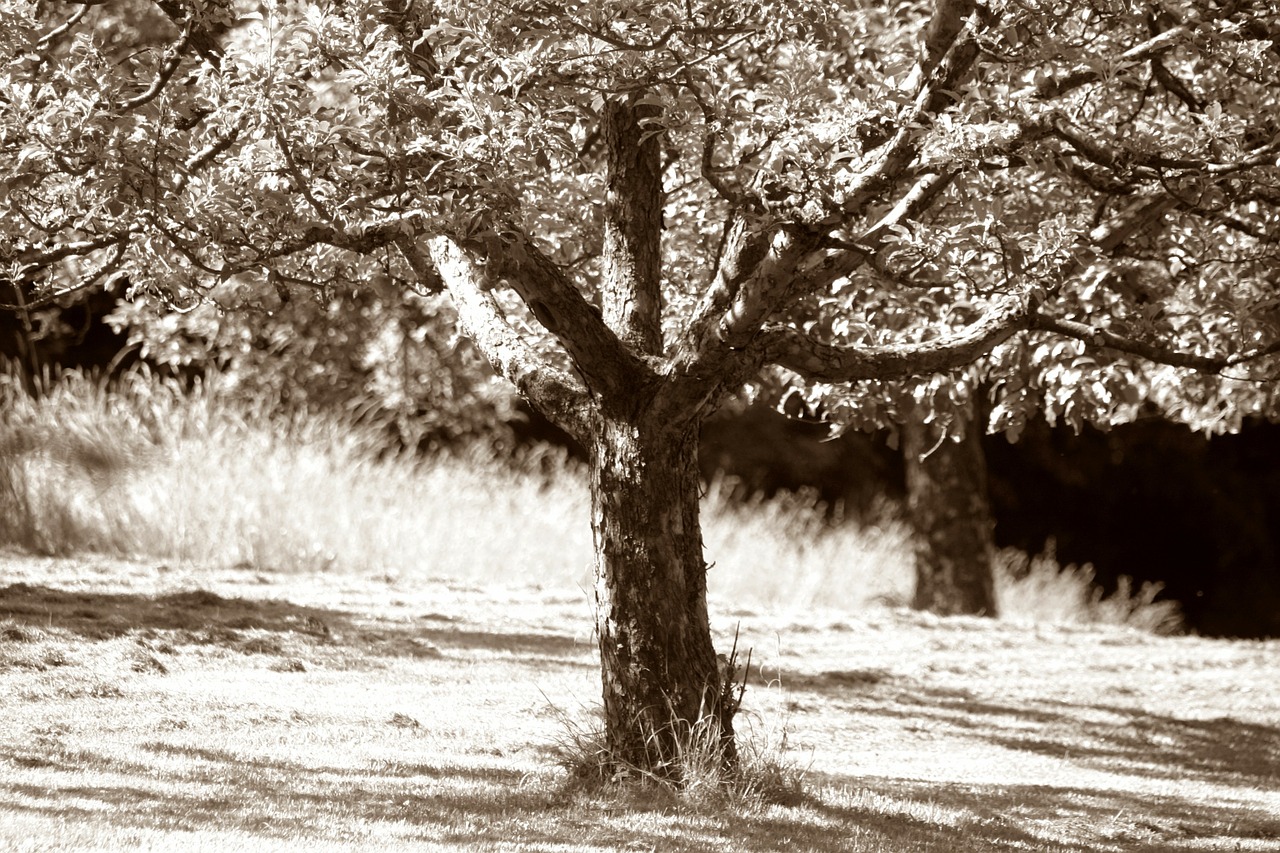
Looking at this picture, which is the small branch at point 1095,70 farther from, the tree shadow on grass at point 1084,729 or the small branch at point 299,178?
the tree shadow on grass at point 1084,729

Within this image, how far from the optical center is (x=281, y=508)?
11578 millimetres

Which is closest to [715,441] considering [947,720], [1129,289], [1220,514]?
[1220,514]

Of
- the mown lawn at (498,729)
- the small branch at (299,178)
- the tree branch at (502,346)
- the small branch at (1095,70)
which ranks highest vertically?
the small branch at (1095,70)

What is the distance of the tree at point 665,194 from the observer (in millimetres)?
4883

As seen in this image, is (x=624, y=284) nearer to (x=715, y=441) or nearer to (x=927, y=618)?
(x=927, y=618)

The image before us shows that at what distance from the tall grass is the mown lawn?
21.7 inches

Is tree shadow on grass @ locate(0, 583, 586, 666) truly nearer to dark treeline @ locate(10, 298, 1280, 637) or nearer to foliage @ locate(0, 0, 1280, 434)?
foliage @ locate(0, 0, 1280, 434)

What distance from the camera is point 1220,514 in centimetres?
2244

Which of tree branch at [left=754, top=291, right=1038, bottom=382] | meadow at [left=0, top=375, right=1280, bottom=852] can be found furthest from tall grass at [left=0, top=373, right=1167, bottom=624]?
tree branch at [left=754, top=291, right=1038, bottom=382]

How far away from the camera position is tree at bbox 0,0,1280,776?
488cm

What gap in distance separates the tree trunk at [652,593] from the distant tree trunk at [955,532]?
8.29 meters

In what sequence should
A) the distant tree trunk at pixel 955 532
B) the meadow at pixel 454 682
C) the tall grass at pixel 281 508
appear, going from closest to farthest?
the meadow at pixel 454 682
the tall grass at pixel 281 508
the distant tree trunk at pixel 955 532

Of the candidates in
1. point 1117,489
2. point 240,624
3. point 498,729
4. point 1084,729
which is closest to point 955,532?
point 1084,729

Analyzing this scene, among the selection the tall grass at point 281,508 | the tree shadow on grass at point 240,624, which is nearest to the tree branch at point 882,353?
the tree shadow on grass at point 240,624
